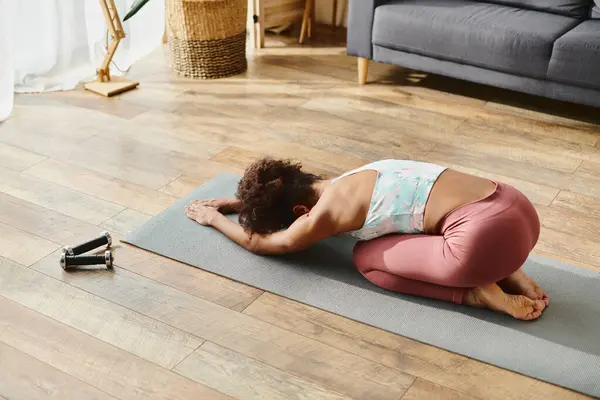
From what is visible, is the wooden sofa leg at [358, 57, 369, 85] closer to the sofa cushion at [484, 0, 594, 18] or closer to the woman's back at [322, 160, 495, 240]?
the sofa cushion at [484, 0, 594, 18]

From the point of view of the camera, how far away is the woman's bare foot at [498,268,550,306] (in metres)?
2.17

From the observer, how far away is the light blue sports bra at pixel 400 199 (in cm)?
217

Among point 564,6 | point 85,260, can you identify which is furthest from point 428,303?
point 564,6

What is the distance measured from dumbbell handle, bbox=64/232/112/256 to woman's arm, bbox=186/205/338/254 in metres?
0.30

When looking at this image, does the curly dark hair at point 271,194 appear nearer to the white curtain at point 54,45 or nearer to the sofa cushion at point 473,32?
the sofa cushion at point 473,32

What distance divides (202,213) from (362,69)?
4.88 ft

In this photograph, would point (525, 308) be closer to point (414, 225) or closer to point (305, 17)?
point (414, 225)

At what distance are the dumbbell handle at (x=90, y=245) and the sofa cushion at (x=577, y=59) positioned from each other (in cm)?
196

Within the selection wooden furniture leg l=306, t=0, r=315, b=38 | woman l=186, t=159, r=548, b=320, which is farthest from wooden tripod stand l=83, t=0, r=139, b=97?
woman l=186, t=159, r=548, b=320

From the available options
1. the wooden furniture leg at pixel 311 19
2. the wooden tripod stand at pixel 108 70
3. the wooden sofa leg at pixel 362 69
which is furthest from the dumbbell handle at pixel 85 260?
the wooden furniture leg at pixel 311 19

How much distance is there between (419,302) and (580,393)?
0.50 m

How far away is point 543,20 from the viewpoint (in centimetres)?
338

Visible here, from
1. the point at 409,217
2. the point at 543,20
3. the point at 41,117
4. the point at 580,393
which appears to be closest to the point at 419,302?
the point at 409,217

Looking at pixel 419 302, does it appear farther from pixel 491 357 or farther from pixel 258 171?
pixel 258 171
